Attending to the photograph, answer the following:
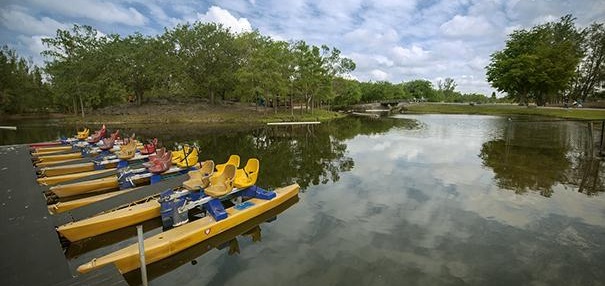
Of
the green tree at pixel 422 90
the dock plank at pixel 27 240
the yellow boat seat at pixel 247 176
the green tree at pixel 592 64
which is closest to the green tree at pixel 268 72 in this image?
the yellow boat seat at pixel 247 176

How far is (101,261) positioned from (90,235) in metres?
2.65

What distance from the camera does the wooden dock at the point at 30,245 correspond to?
207 inches

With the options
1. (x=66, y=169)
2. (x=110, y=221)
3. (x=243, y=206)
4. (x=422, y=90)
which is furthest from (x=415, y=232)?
(x=422, y=90)

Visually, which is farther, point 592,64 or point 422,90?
point 422,90

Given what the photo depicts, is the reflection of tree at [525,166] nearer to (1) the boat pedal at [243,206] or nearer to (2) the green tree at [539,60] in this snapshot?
(1) the boat pedal at [243,206]

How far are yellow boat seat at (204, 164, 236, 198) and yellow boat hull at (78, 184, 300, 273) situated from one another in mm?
649

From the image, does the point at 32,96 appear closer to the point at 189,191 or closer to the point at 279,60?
the point at 279,60

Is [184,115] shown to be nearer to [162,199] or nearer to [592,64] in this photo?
[162,199]

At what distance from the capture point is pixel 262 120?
1832 inches

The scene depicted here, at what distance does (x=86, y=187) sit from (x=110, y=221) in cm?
454

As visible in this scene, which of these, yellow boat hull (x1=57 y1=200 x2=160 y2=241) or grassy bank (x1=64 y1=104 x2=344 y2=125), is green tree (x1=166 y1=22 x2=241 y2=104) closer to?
grassy bank (x1=64 y1=104 x2=344 y2=125)

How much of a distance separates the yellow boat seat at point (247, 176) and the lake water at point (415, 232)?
4.52ft

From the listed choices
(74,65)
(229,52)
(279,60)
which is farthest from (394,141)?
(74,65)

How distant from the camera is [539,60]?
2130 inches
